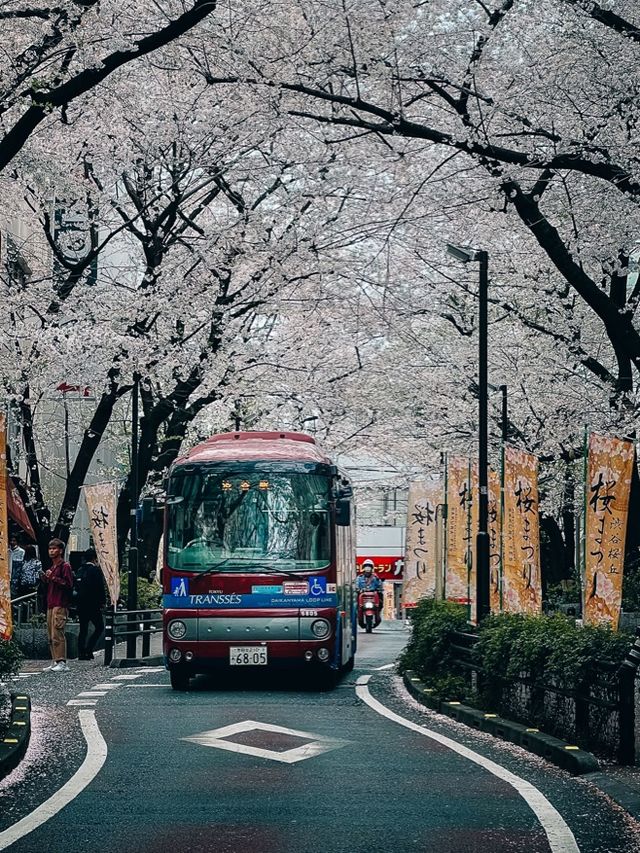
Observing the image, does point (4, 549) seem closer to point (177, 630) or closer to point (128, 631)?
point (177, 630)

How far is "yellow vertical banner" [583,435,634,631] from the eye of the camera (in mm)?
13946

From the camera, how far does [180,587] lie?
17109 millimetres

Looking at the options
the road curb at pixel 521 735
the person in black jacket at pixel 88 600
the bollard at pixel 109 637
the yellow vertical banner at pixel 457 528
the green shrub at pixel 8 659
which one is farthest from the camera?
the person in black jacket at pixel 88 600

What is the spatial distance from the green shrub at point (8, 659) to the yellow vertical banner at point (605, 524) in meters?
5.92

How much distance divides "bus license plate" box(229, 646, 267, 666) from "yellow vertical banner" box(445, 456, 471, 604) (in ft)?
17.4

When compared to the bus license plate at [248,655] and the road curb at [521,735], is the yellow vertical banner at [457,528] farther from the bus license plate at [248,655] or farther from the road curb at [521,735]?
the bus license plate at [248,655]

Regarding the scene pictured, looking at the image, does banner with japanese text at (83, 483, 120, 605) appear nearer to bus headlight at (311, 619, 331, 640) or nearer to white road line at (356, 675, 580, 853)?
bus headlight at (311, 619, 331, 640)

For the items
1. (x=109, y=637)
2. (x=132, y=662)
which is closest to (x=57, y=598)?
(x=109, y=637)

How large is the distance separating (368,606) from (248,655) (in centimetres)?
2207

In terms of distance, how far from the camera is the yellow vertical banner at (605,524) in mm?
13946

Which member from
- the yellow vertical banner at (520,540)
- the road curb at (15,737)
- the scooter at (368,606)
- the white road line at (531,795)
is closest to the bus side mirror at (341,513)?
the yellow vertical banner at (520,540)

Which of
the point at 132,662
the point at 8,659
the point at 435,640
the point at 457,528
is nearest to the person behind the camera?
the point at 8,659

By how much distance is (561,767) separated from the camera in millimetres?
10562

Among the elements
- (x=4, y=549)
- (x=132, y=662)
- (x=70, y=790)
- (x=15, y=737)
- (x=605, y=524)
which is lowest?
(x=132, y=662)
